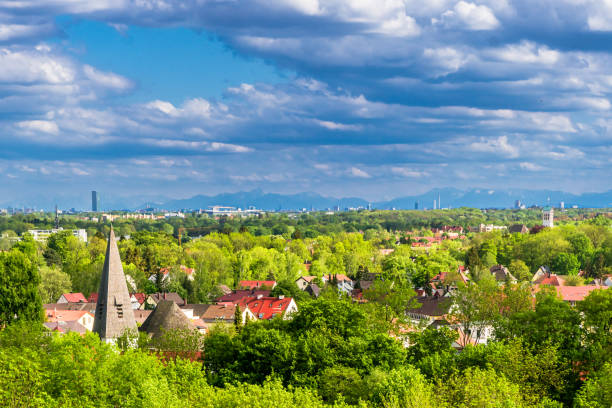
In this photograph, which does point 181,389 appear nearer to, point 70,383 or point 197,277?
point 70,383

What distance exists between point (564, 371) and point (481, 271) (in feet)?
238

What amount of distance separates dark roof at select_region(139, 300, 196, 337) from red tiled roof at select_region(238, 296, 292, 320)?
26.4 meters

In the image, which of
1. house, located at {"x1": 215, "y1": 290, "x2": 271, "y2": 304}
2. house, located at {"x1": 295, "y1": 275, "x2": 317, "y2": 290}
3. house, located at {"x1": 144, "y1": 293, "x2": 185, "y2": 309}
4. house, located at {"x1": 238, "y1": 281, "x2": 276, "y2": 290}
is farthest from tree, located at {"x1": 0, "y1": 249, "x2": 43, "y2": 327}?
house, located at {"x1": 295, "y1": 275, "x2": 317, "y2": 290}

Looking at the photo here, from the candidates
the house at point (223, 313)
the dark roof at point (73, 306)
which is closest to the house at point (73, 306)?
the dark roof at point (73, 306)

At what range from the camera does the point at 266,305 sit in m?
80.2

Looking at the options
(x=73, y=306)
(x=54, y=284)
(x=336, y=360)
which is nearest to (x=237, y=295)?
(x=73, y=306)

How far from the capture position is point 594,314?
42531 millimetres

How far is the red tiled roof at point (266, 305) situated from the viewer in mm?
78062

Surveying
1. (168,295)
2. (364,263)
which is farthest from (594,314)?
(364,263)

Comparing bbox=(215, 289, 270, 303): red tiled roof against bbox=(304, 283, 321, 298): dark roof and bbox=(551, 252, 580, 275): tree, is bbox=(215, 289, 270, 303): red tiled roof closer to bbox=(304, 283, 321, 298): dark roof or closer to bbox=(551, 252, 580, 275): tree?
bbox=(304, 283, 321, 298): dark roof

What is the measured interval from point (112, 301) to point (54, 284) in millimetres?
52181

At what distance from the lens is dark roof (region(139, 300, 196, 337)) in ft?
164

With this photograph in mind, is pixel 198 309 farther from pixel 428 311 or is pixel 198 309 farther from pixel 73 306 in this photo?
pixel 428 311

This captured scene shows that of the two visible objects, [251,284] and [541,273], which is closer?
[251,284]
